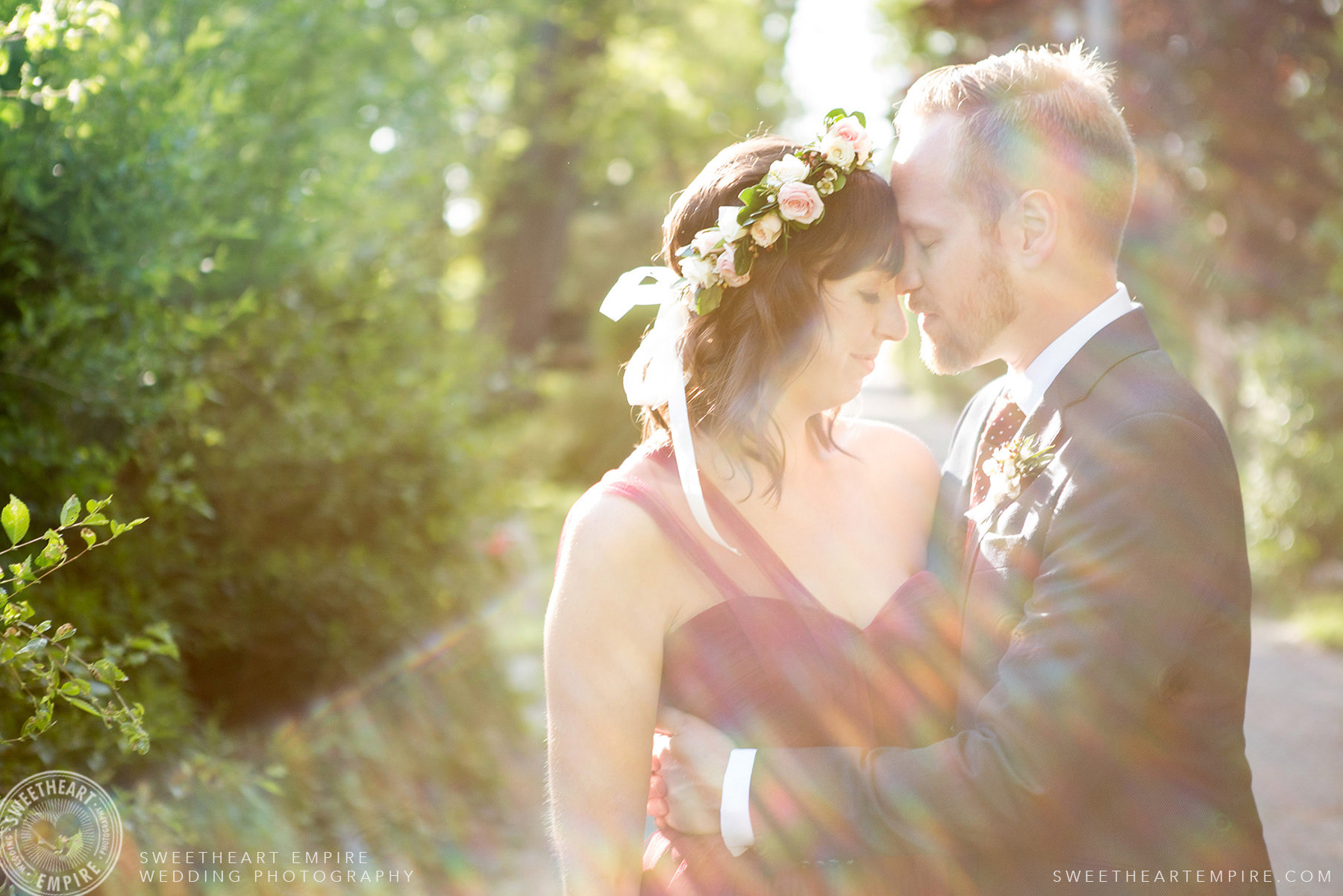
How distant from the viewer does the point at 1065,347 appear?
2592 millimetres

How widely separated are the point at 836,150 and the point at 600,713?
59.2 inches

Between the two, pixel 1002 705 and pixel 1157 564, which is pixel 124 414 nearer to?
pixel 1002 705

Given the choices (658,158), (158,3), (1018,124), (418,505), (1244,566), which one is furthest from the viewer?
(658,158)

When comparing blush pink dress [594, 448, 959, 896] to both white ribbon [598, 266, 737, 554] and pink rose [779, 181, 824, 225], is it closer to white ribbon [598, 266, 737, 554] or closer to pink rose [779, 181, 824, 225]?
white ribbon [598, 266, 737, 554]

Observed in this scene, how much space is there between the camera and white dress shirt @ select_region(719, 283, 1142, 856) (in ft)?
7.79

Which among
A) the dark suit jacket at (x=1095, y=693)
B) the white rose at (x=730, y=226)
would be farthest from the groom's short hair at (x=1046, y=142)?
the white rose at (x=730, y=226)

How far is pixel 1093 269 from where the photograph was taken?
2.63 metres

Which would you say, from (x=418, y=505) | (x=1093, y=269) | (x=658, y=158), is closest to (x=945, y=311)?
(x=1093, y=269)

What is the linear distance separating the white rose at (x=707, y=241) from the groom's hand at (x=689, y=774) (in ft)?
3.75

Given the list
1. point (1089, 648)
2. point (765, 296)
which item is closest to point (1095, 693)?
point (1089, 648)

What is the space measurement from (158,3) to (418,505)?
2706 mm

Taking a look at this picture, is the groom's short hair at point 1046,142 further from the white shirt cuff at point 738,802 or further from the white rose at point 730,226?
the white shirt cuff at point 738,802

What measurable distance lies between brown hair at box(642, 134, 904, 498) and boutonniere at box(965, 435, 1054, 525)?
53 centimetres

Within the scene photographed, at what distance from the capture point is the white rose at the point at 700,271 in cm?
264
